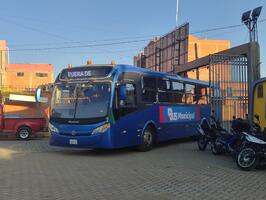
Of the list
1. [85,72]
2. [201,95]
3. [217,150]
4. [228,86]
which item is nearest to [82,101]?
[85,72]

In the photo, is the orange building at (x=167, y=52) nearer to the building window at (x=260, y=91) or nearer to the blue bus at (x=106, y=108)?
the blue bus at (x=106, y=108)

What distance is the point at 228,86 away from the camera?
17.3m

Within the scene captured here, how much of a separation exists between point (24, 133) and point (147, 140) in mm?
9353

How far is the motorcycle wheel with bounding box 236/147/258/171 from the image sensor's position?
35.6 ft

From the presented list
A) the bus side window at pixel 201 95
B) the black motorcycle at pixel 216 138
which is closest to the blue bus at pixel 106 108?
the black motorcycle at pixel 216 138

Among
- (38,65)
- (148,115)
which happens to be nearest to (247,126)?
(148,115)

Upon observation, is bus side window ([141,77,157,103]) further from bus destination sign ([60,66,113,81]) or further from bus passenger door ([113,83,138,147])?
bus destination sign ([60,66,113,81])

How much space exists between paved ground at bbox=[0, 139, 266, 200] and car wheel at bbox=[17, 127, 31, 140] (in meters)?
7.83

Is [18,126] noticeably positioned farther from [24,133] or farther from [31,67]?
[31,67]

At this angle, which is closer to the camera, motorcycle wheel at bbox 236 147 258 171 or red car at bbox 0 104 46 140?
motorcycle wheel at bbox 236 147 258 171

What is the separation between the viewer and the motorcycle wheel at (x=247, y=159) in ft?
35.6

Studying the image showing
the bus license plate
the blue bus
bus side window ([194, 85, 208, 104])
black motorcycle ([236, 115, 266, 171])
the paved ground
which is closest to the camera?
the paved ground

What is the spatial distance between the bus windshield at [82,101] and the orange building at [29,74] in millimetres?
68121

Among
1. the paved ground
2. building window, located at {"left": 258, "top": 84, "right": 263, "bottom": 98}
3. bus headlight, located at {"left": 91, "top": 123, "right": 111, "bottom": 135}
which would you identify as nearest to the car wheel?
the paved ground
